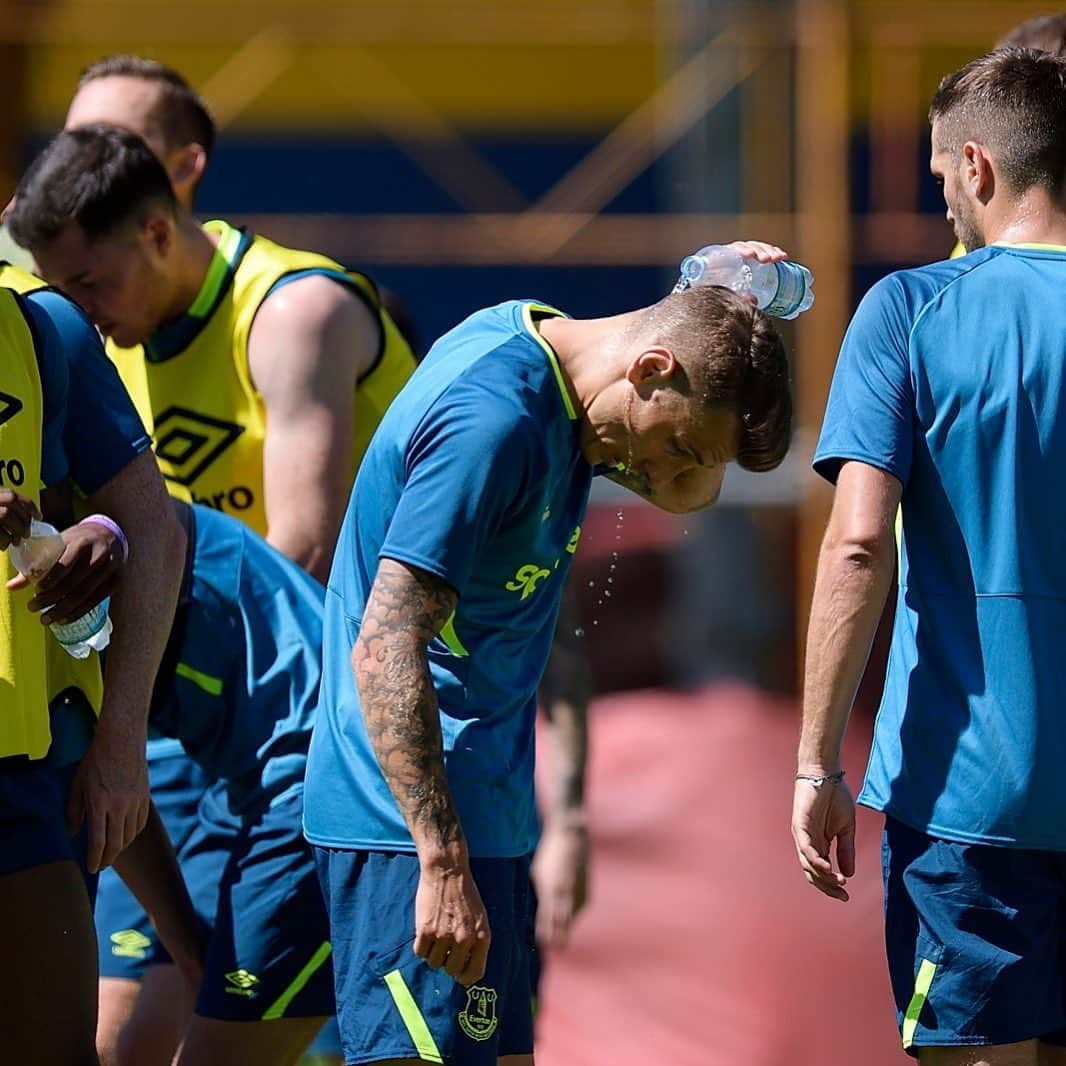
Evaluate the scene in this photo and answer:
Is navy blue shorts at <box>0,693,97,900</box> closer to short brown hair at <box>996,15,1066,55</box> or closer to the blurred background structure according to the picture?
short brown hair at <box>996,15,1066,55</box>

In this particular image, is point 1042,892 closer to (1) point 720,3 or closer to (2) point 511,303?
(2) point 511,303

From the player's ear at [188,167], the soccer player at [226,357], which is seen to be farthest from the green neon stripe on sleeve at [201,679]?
the player's ear at [188,167]

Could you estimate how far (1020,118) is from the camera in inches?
126

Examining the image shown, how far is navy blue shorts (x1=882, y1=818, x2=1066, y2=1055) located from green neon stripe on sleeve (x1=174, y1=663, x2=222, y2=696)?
53.5 inches

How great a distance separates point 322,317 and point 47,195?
23.7 inches

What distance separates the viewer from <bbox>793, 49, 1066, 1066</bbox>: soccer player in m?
3.09

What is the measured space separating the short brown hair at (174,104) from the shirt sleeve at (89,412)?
1655 mm

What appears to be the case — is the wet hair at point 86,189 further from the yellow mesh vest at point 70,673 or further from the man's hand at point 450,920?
the man's hand at point 450,920

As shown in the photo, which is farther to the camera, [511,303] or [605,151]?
[605,151]

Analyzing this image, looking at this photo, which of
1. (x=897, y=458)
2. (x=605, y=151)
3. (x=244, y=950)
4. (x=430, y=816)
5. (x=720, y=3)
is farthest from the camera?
(x=605, y=151)

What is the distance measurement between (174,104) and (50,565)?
2213 millimetres

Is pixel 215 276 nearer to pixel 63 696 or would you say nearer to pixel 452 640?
pixel 63 696

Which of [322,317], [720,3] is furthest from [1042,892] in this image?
[720,3]

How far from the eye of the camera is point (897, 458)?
10.2ft
